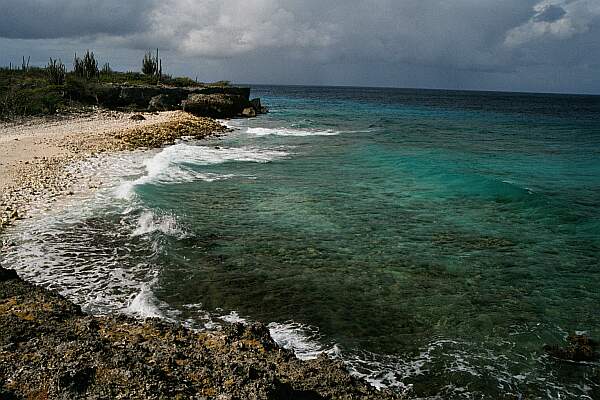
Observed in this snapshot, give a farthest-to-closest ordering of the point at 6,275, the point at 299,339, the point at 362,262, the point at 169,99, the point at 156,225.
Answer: the point at 169,99, the point at 156,225, the point at 362,262, the point at 299,339, the point at 6,275

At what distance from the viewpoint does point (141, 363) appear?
264 inches

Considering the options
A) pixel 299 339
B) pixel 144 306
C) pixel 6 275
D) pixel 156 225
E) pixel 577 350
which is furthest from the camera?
pixel 156 225

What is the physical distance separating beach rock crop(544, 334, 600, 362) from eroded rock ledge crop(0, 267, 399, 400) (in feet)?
15.2

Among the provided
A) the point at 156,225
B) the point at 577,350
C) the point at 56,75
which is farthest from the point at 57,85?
the point at 577,350

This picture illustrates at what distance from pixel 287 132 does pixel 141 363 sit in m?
45.7

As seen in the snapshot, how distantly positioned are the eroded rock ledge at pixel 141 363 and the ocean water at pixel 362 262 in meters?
1.99

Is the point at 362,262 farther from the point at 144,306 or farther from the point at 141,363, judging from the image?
the point at 141,363

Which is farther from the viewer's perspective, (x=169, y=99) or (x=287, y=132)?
(x=169, y=99)

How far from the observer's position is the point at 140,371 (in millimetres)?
6453

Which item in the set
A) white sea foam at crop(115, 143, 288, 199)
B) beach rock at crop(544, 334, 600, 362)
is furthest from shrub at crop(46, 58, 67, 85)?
beach rock at crop(544, 334, 600, 362)

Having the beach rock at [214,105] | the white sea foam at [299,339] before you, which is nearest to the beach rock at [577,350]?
the white sea foam at [299,339]

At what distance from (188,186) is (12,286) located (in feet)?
48.5

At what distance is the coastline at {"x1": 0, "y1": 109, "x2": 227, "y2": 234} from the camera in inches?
790

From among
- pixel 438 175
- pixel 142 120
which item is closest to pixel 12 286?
pixel 438 175
